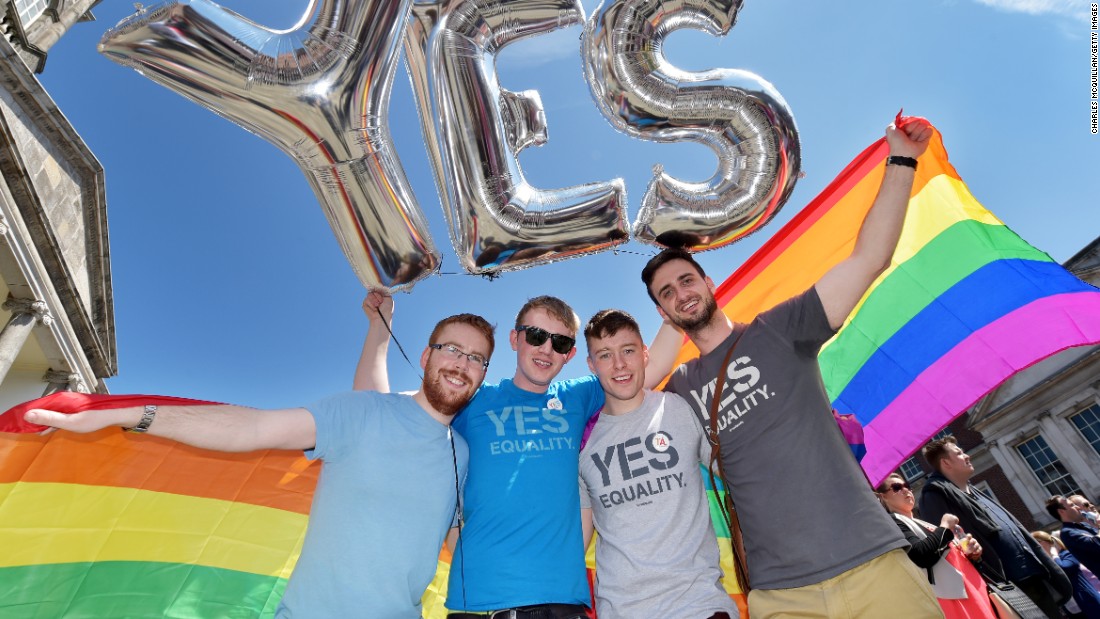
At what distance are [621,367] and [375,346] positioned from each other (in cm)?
149

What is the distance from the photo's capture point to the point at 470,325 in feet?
9.30

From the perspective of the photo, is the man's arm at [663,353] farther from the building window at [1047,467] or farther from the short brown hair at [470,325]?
the building window at [1047,467]

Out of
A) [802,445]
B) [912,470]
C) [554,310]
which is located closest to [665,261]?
[554,310]

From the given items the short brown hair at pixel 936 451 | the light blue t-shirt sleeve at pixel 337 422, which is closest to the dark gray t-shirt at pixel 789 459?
the light blue t-shirt sleeve at pixel 337 422

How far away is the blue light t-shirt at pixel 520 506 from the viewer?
2.18 metres

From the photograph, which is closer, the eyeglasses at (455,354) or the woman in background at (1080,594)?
the eyeglasses at (455,354)

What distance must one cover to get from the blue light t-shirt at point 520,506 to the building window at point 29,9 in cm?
2631

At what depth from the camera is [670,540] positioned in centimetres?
224

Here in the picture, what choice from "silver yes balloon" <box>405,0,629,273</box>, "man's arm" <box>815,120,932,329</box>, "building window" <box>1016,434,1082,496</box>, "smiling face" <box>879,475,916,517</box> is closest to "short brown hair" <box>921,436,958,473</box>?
"smiling face" <box>879,475,916,517</box>

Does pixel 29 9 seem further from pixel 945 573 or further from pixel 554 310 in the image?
pixel 945 573

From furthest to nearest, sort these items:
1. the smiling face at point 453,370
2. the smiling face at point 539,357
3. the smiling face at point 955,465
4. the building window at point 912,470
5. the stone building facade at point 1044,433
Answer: the building window at point 912,470, the stone building facade at point 1044,433, the smiling face at point 955,465, the smiling face at point 539,357, the smiling face at point 453,370

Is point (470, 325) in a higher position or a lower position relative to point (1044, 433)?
higher

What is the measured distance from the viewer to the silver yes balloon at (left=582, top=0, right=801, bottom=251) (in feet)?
8.98

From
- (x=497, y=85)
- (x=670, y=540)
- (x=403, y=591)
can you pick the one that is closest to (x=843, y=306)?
(x=670, y=540)
